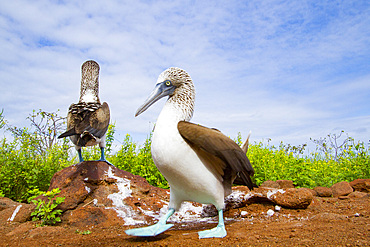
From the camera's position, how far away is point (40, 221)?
404 cm

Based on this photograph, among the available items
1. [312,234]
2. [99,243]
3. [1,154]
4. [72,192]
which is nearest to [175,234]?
[99,243]

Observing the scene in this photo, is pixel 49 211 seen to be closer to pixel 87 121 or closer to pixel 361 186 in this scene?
pixel 87 121

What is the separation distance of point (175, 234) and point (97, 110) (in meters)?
2.85

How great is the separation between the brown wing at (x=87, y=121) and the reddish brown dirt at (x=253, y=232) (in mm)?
1523

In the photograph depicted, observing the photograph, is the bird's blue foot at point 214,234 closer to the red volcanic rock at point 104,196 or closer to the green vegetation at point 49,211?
the red volcanic rock at point 104,196

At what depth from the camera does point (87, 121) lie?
489 cm

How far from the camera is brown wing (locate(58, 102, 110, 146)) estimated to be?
475 cm

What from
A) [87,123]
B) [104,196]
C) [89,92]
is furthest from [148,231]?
[89,92]

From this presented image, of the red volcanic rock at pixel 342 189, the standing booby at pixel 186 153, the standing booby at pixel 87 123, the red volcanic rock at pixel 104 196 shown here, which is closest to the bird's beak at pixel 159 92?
the standing booby at pixel 186 153

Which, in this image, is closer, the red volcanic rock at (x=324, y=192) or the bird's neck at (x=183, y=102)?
the bird's neck at (x=183, y=102)

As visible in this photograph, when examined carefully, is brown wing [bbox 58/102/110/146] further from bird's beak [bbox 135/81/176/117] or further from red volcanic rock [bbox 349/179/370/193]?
red volcanic rock [bbox 349/179/370/193]

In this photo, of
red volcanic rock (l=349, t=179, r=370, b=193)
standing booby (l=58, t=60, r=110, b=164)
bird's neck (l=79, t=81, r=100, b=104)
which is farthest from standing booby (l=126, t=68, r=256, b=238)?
red volcanic rock (l=349, t=179, r=370, b=193)

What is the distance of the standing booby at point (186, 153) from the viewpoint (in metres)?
2.89

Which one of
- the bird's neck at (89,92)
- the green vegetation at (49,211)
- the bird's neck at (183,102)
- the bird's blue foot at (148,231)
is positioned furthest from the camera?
the bird's neck at (89,92)
